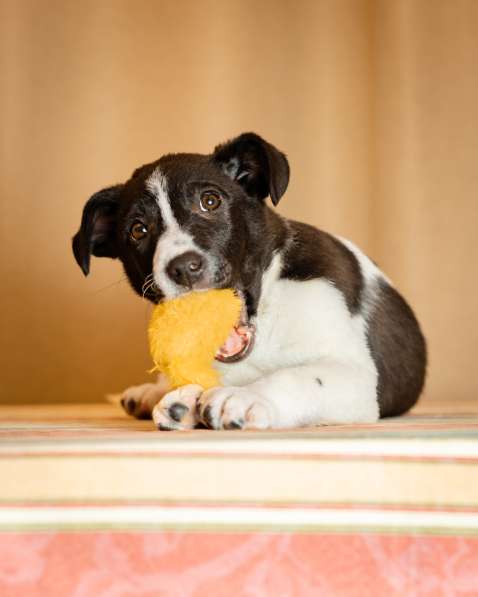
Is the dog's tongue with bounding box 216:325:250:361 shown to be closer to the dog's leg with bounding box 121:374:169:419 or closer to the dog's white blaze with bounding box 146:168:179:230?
the dog's white blaze with bounding box 146:168:179:230

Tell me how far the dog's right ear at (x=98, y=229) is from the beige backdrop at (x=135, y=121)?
2.11 m

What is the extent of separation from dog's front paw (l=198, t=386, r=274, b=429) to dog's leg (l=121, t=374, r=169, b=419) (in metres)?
1.01

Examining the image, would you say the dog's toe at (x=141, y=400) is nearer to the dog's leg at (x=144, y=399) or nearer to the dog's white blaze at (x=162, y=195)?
the dog's leg at (x=144, y=399)

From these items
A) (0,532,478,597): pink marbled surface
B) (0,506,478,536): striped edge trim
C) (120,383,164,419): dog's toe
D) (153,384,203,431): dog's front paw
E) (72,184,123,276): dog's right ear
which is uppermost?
(72,184,123,276): dog's right ear

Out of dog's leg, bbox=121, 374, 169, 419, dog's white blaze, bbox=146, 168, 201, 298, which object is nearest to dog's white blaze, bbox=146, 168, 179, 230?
dog's white blaze, bbox=146, 168, 201, 298

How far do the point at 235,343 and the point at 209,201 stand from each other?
510mm

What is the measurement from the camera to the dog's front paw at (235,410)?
2098 mm

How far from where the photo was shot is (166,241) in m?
2.53

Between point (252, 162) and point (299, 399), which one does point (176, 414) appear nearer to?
point (299, 399)

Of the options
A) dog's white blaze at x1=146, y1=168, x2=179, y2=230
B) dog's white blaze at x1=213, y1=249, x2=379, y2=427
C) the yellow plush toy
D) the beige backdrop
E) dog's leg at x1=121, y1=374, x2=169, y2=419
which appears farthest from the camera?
the beige backdrop

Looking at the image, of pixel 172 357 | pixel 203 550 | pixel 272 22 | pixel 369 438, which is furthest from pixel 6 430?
pixel 272 22

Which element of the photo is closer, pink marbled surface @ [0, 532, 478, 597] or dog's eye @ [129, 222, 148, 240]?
pink marbled surface @ [0, 532, 478, 597]

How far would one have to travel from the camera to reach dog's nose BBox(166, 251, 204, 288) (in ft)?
7.91

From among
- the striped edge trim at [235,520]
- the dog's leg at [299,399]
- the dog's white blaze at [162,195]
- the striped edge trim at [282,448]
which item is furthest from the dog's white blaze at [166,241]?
the striped edge trim at [235,520]
